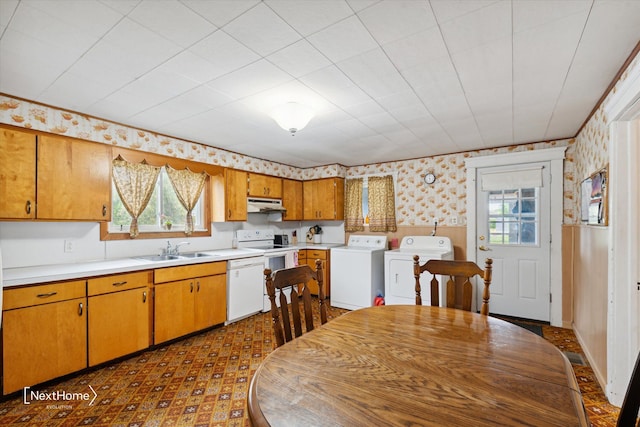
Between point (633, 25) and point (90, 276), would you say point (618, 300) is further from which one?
point (90, 276)

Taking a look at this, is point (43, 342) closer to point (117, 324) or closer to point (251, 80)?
point (117, 324)

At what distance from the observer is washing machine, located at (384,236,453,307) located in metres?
3.85

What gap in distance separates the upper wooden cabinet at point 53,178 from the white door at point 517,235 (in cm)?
450

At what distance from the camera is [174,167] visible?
11.8ft

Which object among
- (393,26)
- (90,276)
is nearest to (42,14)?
(393,26)

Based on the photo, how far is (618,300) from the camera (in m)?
2.03

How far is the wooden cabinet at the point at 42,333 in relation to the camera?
2098 mm

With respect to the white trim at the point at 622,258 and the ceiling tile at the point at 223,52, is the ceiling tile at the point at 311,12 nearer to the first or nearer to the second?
the ceiling tile at the point at 223,52

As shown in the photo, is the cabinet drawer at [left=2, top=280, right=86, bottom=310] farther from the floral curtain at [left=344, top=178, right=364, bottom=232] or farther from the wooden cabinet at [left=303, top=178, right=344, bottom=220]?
the floral curtain at [left=344, top=178, right=364, bottom=232]

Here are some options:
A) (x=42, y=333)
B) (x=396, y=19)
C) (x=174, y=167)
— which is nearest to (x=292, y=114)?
(x=396, y=19)

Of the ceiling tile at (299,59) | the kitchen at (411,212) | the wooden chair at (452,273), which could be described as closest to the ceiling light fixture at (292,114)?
the ceiling tile at (299,59)

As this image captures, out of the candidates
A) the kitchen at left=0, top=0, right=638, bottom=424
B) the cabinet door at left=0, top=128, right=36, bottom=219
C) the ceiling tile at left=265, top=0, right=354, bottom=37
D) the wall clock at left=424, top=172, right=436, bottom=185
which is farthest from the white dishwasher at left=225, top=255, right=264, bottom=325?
the ceiling tile at left=265, top=0, right=354, bottom=37

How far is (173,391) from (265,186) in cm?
303

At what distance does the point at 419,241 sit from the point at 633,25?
10.7 ft
